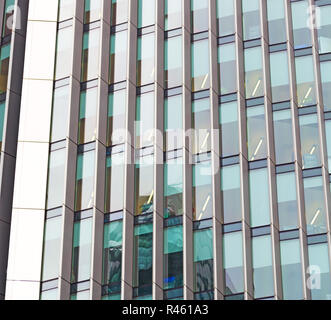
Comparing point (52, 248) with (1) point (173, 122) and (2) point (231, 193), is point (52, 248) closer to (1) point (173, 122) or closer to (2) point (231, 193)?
(1) point (173, 122)

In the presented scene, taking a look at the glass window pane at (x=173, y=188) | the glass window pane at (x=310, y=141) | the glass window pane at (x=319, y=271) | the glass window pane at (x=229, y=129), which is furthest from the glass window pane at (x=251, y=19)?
the glass window pane at (x=319, y=271)

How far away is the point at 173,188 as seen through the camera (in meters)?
47.5

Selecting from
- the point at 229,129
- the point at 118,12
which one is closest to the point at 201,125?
the point at 229,129

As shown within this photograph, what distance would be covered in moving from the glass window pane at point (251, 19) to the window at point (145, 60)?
4529 millimetres

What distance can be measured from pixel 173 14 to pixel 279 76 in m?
6.68

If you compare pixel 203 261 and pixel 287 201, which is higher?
pixel 287 201

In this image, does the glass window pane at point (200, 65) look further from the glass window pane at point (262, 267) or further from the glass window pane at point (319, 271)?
the glass window pane at point (319, 271)

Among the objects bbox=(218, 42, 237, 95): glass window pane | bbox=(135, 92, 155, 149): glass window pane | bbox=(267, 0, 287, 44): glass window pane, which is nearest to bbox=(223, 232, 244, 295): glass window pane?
bbox=(135, 92, 155, 149): glass window pane

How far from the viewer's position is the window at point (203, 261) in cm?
4473

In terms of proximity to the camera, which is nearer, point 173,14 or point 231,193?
point 231,193

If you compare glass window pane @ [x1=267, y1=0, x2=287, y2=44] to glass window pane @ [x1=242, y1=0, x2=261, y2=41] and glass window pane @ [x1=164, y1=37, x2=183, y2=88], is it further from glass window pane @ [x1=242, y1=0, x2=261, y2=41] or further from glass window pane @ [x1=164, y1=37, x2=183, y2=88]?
glass window pane @ [x1=164, y1=37, x2=183, y2=88]

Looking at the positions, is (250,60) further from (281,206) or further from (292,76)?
(281,206)
